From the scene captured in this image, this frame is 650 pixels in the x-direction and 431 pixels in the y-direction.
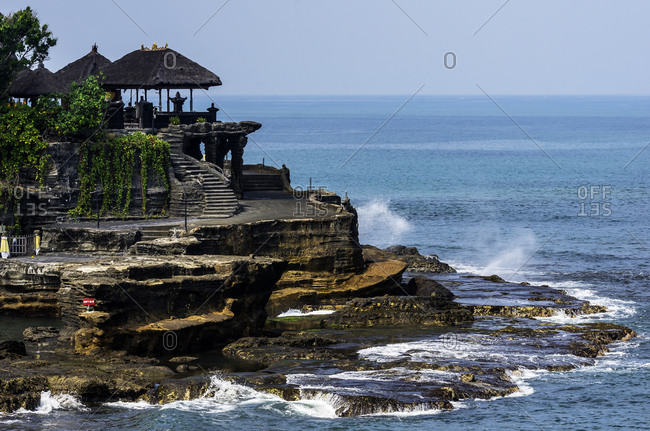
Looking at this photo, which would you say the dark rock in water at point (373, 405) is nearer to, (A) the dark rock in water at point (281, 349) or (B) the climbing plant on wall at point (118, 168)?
(A) the dark rock in water at point (281, 349)

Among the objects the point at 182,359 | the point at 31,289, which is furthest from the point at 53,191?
the point at 182,359

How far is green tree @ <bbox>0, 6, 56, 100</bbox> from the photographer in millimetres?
64188

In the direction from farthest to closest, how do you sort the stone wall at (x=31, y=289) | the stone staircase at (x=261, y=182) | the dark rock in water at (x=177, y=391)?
the stone staircase at (x=261, y=182), the stone wall at (x=31, y=289), the dark rock in water at (x=177, y=391)

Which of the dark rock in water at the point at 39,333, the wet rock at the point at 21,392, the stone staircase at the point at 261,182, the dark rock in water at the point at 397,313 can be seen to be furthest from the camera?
the stone staircase at the point at 261,182

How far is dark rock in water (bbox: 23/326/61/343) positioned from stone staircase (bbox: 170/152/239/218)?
15.2m

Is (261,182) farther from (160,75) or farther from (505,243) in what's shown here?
(505,243)

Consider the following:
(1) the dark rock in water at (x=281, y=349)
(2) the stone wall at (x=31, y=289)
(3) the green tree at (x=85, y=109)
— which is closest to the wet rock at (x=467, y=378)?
(1) the dark rock in water at (x=281, y=349)

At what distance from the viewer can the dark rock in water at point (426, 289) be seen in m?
59.9

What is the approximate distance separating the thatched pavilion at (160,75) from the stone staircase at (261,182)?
268 inches

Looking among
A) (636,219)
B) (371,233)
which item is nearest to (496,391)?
(371,233)

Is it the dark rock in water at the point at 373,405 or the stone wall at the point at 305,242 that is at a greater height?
the stone wall at the point at 305,242

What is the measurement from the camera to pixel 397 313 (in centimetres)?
5544

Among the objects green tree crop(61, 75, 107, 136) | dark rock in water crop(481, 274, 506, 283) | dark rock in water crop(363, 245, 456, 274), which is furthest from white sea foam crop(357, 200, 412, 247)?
green tree crop(61, 75, 107, 136)

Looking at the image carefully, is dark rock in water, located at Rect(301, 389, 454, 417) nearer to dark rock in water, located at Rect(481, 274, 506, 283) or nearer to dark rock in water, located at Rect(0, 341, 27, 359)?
dark rock in water, located at Rect(0, 341, 27, 359)
